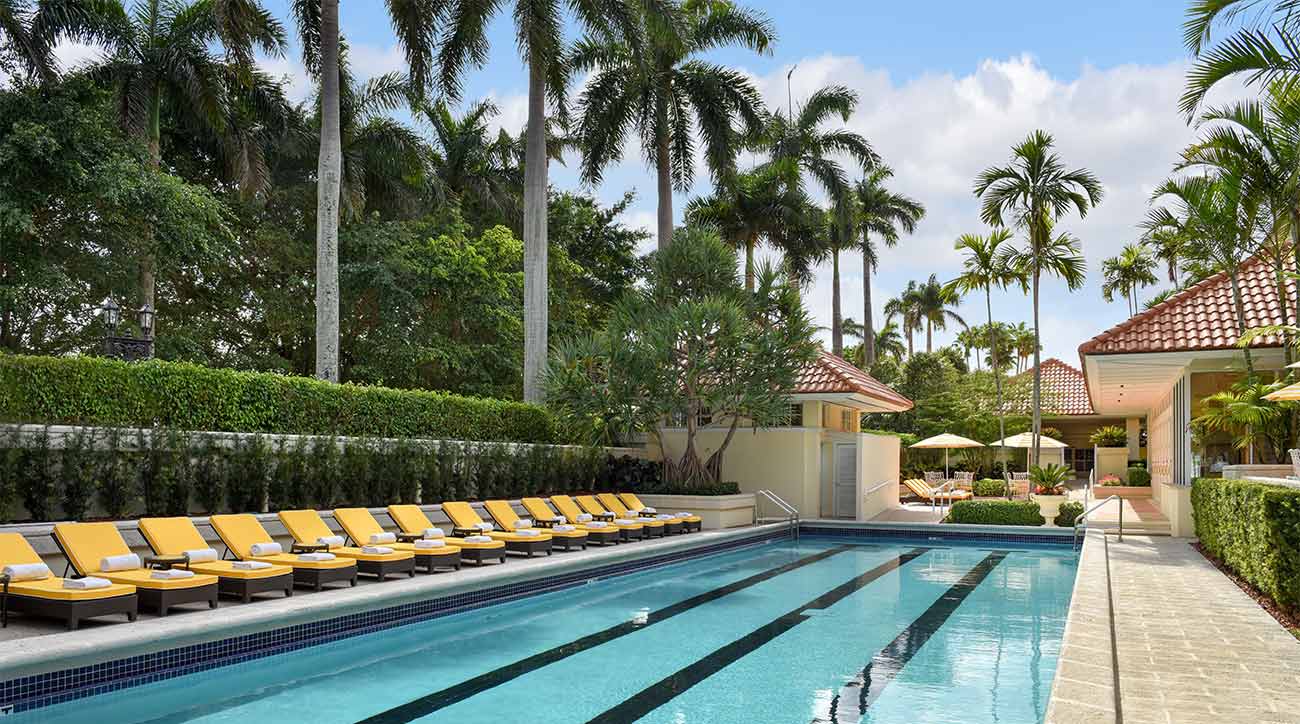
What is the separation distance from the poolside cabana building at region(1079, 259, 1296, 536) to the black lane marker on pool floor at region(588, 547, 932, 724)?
601 cm

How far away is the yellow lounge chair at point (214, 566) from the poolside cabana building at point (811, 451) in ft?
44.2

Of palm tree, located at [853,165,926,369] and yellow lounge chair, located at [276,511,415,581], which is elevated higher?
palm tree, located at [853,165,926,369]

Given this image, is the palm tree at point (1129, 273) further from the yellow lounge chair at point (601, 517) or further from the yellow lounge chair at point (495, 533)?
the yellow lounge chair at point (495, 533)

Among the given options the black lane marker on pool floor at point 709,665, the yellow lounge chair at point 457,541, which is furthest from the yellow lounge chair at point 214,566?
the black lane marker on pool floor at point 709,665

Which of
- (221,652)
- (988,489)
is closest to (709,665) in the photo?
(221,652)

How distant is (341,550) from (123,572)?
2.60 metres

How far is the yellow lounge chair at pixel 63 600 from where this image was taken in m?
8.08

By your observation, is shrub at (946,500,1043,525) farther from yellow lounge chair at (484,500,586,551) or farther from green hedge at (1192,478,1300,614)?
yellow lounge chair at (484,500,586,551)

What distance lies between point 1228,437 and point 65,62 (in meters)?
23.4

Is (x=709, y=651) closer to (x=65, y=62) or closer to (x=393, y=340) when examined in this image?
(x=393, y=340)

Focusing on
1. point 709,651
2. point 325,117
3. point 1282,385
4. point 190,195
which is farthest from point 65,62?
point 1282,385

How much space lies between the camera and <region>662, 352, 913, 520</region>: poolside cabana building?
76.3ft

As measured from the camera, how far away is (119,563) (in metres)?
9.19

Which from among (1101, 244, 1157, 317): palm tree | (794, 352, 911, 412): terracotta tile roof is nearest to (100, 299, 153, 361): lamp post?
(794, 352, 911, 412): terracotta tile roof
